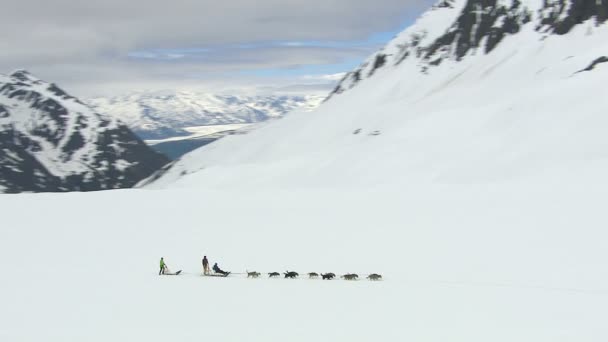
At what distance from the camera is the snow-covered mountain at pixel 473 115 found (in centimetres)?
7750

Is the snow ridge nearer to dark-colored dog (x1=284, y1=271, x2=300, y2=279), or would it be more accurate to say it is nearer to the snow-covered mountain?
the snow-covered mountain

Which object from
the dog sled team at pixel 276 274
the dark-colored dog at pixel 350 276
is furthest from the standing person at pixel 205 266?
the dark-colored dog at pixel 350 276

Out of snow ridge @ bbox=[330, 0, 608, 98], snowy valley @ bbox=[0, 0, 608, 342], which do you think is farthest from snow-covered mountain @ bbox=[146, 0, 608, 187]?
snowy valley @ bbox=[0, 0, 608, 342]

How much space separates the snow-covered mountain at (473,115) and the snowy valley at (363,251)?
0.58 metres

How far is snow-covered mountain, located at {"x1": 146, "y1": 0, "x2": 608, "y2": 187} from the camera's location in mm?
77500

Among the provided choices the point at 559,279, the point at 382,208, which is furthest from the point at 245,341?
the point at 382,208

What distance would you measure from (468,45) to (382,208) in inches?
5569

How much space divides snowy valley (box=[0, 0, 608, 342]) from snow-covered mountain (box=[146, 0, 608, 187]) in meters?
0.58

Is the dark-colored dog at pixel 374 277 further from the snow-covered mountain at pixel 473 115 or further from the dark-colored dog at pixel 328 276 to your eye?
the snow-covered mountain at pixel 473 115

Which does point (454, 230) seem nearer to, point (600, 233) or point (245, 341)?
point (600, 233)

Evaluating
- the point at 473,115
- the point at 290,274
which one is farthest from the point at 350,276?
the point at 473,115

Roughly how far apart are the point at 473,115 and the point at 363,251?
254 ft

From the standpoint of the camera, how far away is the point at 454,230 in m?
38.4

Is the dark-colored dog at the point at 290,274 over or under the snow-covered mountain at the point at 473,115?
over
